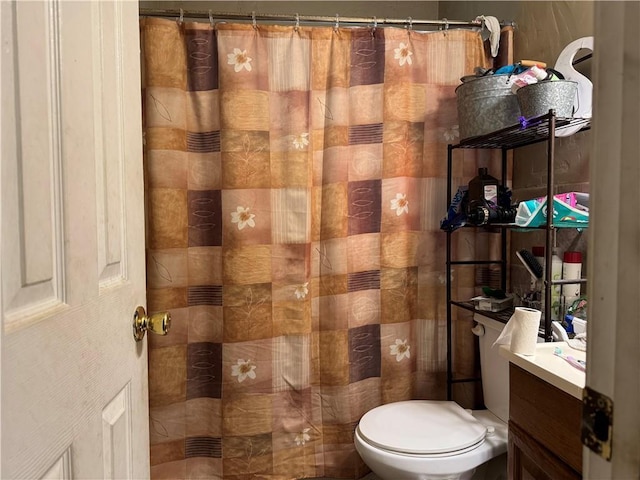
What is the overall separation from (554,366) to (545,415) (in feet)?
0.37

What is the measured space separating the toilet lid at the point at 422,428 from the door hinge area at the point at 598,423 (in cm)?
101

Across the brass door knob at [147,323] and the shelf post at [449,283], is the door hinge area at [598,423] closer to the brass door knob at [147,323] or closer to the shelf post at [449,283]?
the brass door knob at [147,323]

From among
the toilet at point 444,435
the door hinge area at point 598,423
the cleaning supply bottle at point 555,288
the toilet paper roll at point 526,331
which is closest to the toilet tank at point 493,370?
the toilet at point 444,435

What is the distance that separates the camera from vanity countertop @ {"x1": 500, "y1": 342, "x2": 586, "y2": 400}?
89cm

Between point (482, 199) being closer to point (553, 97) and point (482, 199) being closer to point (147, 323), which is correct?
point (553, 97)

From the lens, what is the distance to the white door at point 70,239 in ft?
1.44

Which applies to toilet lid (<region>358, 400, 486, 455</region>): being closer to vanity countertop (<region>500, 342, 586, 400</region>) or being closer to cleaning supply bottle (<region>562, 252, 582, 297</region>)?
vanity countertop (<region>500, 342, 586, 400</region>)

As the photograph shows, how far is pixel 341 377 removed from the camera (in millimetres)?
1806

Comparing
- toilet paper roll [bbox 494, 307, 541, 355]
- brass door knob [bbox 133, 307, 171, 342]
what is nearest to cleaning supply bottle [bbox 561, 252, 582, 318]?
toilet paper roll [bbox 494, 307, 541, 355]

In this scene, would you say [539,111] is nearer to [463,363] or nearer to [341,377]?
[463,363]

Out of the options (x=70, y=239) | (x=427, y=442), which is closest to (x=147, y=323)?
(x=70, y=239)

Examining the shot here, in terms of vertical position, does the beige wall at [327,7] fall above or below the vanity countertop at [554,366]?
above

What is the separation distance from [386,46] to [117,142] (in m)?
1.35

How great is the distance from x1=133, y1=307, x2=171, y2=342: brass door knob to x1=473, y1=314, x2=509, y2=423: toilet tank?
3.81 feet
